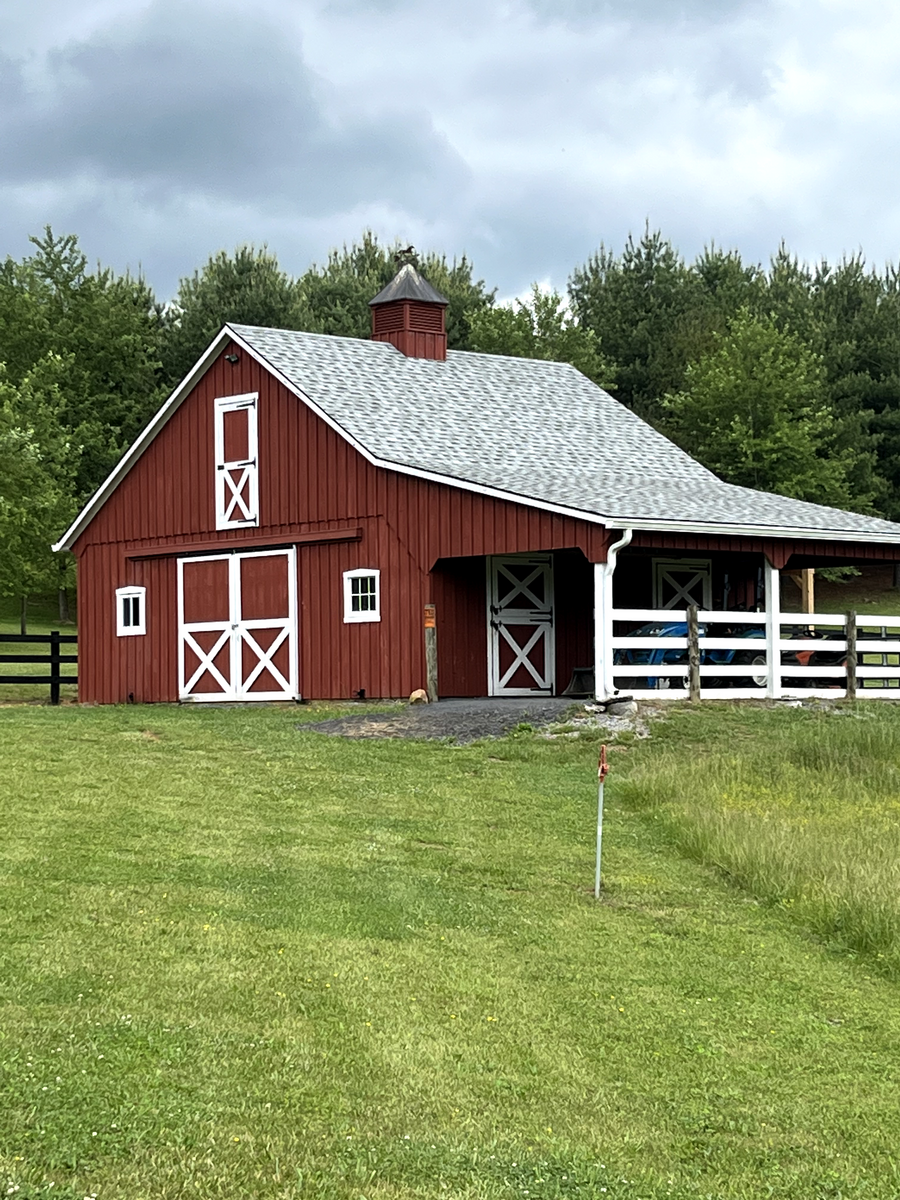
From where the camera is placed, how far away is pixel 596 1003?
7914 mm

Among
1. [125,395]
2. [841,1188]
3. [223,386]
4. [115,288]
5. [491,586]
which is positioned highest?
[115,288]

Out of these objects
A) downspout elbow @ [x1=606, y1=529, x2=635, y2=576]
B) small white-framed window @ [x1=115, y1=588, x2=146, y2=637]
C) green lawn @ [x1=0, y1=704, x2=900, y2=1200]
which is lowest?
green lawn @ [x1=0, y1=704, x2=900, y2=1200]

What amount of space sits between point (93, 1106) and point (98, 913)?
3135 millimetres

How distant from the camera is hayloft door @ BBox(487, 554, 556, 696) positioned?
24.4 meters

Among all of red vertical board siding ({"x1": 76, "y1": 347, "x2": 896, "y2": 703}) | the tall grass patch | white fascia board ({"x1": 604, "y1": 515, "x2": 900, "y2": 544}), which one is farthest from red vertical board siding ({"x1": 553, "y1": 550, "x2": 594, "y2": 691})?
the tall grass patch

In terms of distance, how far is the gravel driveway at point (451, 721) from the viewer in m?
19.0

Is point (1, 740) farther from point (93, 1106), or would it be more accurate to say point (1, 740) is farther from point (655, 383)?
point (655, 383)

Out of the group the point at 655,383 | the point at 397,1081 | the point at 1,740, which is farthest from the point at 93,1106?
the point at 655,383

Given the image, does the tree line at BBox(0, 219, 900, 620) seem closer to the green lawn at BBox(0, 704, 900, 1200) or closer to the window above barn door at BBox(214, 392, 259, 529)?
the window above barn door at BBox(214, 392, 259, 529)

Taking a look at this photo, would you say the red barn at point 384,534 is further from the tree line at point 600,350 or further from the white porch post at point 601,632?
the tree line at point 600,350

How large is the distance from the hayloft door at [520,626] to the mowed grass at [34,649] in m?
7.90

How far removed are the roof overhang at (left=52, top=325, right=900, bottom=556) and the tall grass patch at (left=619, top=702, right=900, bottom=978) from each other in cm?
251

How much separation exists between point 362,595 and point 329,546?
1.00m

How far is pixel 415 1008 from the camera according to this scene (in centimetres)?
755
